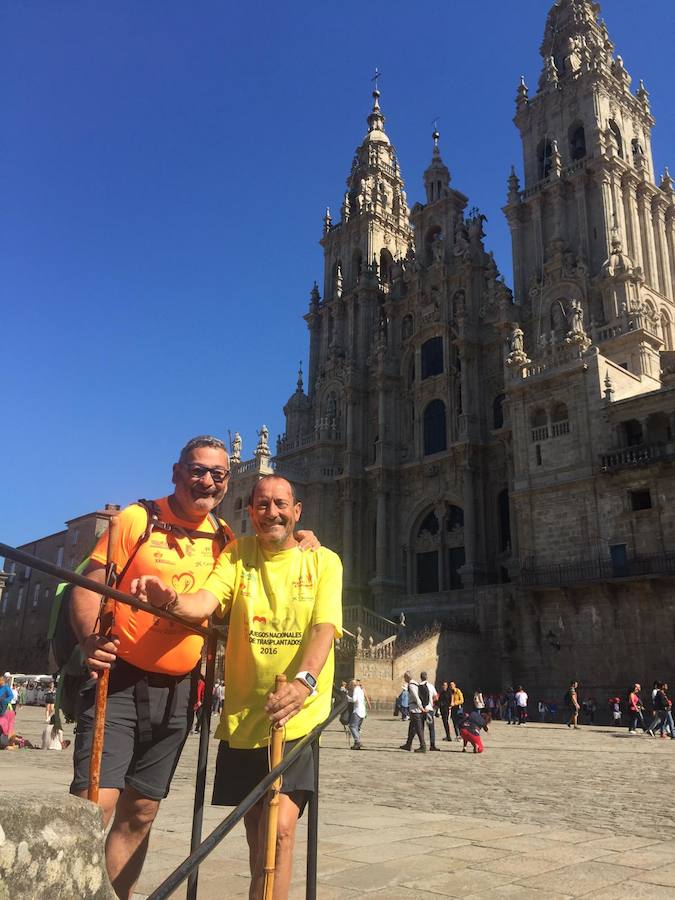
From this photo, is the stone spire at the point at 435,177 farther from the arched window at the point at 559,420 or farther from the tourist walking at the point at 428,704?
the tourist walking at the point at 428,704

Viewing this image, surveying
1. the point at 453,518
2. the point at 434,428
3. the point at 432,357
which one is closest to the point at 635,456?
the point at 453,518

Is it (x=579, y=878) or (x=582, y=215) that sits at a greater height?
(x=582, y=215)

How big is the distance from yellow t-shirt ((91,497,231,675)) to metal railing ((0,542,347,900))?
119 millimetres

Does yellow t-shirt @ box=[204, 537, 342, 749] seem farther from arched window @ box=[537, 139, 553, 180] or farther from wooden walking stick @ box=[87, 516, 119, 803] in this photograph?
arched window @ box=[537, 139, 553, 180]

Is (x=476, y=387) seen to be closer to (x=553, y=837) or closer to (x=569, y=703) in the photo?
(x=569, y=703)

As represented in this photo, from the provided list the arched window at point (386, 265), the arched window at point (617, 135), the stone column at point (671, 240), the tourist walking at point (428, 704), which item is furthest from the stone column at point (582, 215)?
the tourist walking at point (428, 704)

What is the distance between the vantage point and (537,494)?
96.0 ft

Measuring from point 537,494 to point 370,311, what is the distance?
20935 millimetres

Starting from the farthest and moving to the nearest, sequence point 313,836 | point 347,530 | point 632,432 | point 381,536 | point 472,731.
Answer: point 347,530 < point 381,536 < point 632,432 < point 472,731 < point 313,836

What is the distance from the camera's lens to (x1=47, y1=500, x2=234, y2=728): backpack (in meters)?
3.57

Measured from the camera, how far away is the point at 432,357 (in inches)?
1679

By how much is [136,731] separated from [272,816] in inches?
40.1

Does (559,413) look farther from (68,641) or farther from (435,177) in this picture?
(68,641)

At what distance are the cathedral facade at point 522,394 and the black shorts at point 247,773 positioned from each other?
24139 millimetres
